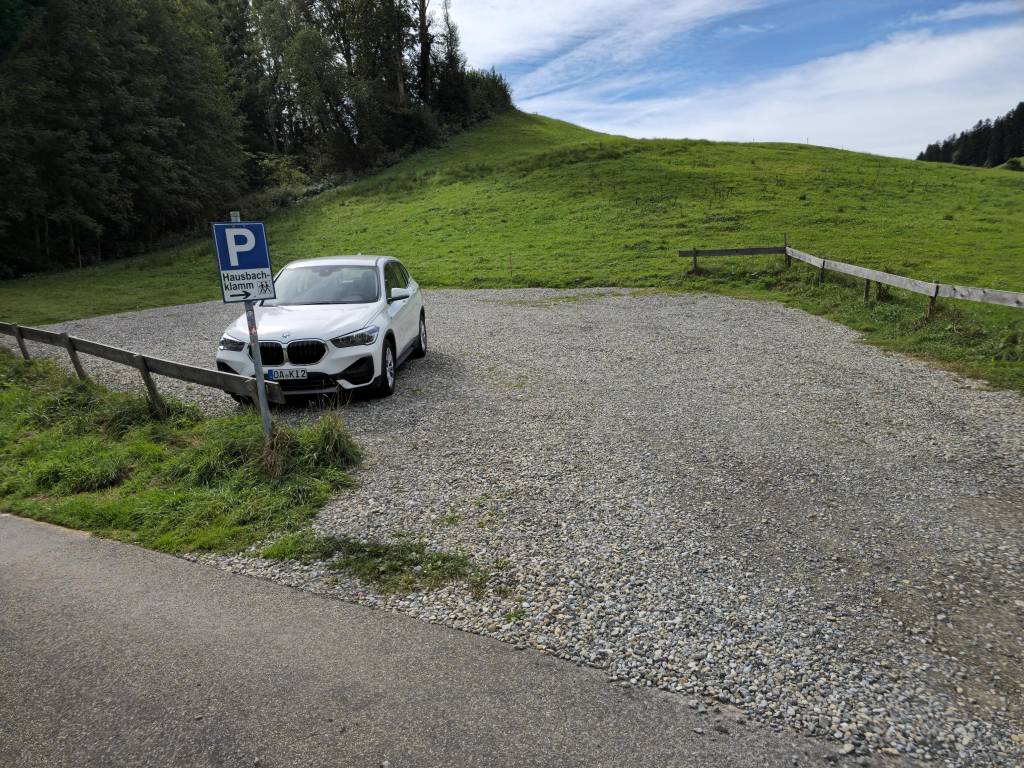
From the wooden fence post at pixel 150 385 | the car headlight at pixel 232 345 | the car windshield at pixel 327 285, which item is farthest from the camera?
the car windshield at pixel 327 285

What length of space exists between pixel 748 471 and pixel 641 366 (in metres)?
4.49

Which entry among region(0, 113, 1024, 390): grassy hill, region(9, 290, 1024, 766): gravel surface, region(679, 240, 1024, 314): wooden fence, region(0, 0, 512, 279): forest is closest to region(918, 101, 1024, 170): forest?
region(0, 113, 1024, 390): grassy hill

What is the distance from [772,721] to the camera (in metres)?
3.08

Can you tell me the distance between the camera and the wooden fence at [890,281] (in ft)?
33.3

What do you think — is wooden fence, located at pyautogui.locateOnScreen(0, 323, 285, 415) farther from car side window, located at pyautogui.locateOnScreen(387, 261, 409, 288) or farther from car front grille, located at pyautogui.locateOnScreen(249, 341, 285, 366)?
car side window, located at pyautogui.locateOnScreen(387, 261, 409, 288)

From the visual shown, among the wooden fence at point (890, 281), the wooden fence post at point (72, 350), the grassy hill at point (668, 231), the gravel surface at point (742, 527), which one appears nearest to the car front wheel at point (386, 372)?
the gravel surface at point (742, 527)

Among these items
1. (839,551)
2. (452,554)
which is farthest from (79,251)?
(839,551)

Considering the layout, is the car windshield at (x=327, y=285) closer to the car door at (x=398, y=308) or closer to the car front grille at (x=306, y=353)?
the car door at (x=398, y=308)

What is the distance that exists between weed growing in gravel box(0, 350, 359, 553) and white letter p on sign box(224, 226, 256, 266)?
1.82 m

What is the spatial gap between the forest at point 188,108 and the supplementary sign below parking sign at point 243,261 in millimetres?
28261

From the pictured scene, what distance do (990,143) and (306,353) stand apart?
11537 centimetres

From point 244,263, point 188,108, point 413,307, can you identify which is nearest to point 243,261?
point 244,263

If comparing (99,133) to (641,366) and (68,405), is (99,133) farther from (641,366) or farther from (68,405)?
(641,366)

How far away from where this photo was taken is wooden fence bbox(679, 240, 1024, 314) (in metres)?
10.1
